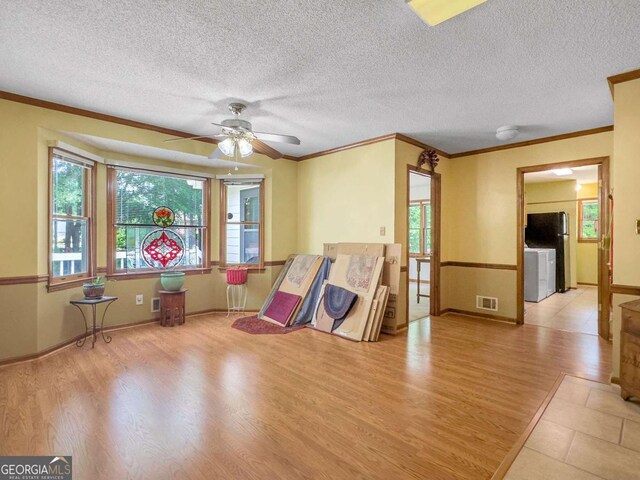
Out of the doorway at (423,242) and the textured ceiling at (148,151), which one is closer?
the textured ceiling at (148,151)

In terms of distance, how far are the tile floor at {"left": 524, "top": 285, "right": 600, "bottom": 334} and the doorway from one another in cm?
143

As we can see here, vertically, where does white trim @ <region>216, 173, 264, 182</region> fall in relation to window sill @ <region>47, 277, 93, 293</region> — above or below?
above

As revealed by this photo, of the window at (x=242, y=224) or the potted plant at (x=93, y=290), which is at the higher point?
the window at (x=242, y=224)

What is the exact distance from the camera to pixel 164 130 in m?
4.18

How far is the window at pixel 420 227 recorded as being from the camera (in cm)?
853

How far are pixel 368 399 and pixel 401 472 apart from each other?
30.4 inches

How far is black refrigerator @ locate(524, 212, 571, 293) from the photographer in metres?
7.31

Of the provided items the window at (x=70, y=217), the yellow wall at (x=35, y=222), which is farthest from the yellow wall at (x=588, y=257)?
the window at (x=70, y=217)

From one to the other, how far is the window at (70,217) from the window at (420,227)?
22.3 feet

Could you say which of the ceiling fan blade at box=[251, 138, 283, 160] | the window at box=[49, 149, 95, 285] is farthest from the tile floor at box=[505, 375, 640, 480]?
the window at box=[49, 149, 95, 285]

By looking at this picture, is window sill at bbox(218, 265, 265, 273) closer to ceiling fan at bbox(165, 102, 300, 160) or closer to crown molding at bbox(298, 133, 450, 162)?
crown molding at bbox(298, 133, 450, 162)

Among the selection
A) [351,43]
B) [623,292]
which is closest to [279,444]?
[351,43]

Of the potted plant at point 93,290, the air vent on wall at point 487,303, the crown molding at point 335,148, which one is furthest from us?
the air vent on wall at point 487,303

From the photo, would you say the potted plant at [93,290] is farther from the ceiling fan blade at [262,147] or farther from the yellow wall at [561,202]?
the yellow wall at [561,202]
